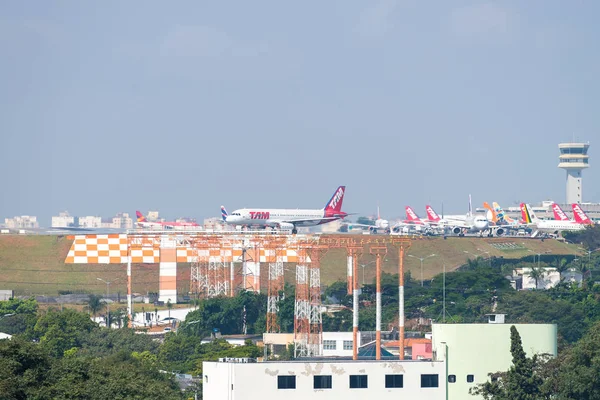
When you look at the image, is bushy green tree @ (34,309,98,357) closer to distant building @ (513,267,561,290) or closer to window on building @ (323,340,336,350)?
window on building @ (323,340,336,350)

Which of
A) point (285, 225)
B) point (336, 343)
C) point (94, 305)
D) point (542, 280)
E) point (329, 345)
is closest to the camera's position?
point (329, 345)

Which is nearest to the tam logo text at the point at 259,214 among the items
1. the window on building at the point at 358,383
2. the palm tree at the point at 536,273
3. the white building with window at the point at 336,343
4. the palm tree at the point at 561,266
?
the palm tree at the point at 536,273

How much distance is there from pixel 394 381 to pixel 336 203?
110810mm

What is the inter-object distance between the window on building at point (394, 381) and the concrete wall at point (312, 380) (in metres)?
0.14

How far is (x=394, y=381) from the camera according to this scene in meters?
52.6

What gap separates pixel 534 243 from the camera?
189625 mm

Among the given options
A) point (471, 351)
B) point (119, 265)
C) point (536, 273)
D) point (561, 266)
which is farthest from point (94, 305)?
point (471, 351)

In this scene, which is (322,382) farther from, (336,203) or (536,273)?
(336,203)

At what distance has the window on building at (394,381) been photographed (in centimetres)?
5247

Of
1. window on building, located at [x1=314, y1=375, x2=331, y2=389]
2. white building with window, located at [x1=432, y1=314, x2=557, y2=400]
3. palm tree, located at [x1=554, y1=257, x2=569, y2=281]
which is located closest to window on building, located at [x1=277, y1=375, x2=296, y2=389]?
window on building, located at [x1=314, y1=375, x2=331, y2=389]

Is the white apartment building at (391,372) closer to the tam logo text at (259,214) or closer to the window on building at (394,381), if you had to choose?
the window on building at (394,381)

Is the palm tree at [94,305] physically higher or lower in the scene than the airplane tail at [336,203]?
lower

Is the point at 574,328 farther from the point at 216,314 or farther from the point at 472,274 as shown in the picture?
the point at 216,314

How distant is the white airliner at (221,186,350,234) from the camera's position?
150750 millimetres
